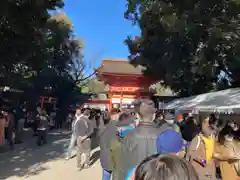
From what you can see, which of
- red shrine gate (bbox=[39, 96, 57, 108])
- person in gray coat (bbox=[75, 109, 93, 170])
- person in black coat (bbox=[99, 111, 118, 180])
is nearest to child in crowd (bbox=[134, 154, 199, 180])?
person in black coat (bbox=[99, 111, 118, 180])

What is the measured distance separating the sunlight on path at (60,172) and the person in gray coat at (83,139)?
0.87 feet

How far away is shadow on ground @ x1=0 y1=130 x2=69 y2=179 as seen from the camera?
24.1 feet

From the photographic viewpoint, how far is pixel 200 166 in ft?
11.9

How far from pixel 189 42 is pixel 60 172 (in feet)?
24.7

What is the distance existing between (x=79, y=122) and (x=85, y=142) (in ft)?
2.04

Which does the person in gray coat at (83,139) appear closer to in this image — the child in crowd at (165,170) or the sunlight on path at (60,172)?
the sunlight on path at (60,172)

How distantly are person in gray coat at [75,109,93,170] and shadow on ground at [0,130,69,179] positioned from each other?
39.2 inches

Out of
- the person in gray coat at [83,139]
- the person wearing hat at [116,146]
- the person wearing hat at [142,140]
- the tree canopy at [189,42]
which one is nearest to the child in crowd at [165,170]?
the person wearing hat at [142,140]

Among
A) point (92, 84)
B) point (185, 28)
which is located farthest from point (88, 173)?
point (92, 84)

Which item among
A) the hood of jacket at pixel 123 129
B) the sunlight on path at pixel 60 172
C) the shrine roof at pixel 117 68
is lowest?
the sunlight on path at pixel 60 172

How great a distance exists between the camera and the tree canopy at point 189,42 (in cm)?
772

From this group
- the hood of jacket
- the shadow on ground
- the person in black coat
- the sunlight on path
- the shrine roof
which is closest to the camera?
the hood of jacket

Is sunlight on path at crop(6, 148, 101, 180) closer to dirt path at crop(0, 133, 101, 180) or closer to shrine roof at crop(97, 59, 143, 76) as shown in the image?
dirt path at crop(0, 133, 101, 180)

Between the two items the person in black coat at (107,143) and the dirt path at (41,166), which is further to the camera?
the dirt path at (41,166)
